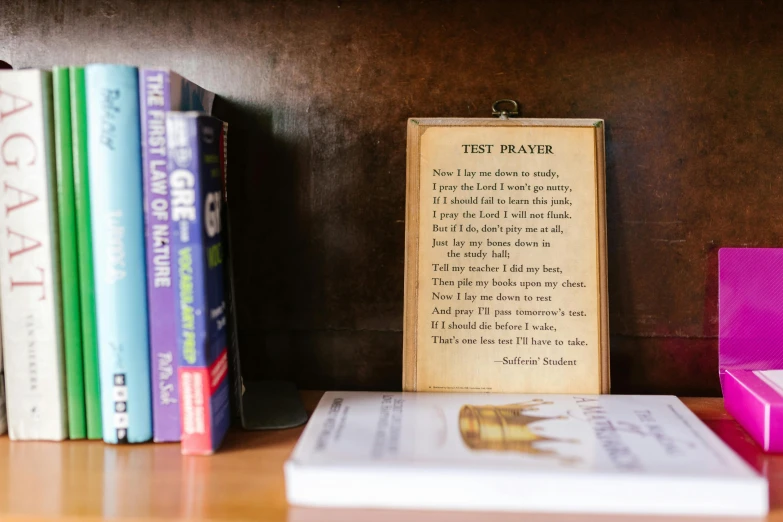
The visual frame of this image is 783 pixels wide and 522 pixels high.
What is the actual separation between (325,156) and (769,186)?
579 millimetres

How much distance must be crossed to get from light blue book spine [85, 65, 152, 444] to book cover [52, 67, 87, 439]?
28mm

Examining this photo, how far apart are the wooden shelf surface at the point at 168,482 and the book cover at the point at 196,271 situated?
0.13 feet

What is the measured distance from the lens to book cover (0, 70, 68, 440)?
66 cm

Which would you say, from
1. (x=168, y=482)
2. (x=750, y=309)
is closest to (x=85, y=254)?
(x=168, y=482)

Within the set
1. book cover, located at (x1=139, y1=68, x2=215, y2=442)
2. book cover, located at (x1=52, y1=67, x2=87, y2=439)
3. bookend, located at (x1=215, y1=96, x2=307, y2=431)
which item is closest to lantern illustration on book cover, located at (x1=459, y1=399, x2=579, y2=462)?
bookend, located at (x1=215, y1=96, x2=307, y2=431)

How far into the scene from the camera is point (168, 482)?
1.99 ft

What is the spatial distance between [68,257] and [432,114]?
467mm

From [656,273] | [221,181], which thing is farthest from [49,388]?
[656,273]

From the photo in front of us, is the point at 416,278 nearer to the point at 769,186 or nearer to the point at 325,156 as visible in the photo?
the point at 325,156

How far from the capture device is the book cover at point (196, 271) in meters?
0.63

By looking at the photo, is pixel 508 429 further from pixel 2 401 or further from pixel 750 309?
pixel 2 401

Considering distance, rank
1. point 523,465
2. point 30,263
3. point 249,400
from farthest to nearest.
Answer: point 249,400, point 30,263, point 523,465

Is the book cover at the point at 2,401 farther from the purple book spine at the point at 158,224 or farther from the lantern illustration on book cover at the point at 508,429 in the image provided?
the lantern illustration on book cover at the point at 508,429

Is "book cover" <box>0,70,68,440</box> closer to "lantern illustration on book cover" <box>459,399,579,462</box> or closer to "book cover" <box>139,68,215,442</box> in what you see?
"book cover" <box>139,68,215,442</box>
